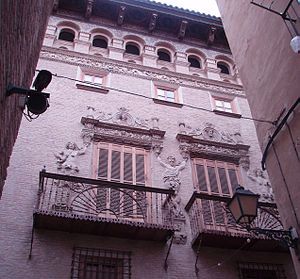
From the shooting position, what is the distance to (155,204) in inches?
403

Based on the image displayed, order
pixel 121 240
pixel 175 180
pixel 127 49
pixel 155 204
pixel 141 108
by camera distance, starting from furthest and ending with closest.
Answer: pixel 127 49, pixel 141 108, pixel 175 180, pixel 155 204, pixel 121 240

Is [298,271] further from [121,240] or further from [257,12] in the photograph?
[257,12]

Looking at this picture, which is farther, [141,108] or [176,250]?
[141,108]

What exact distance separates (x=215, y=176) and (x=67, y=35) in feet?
24.6

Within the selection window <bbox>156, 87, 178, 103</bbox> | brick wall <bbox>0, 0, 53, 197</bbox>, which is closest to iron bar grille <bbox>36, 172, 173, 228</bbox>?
brick wall <bbox>0, 0, 53, 197</bbox>

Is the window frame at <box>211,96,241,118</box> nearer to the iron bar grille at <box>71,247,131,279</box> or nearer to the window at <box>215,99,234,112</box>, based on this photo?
the window at <box>215,99,234,112</box>

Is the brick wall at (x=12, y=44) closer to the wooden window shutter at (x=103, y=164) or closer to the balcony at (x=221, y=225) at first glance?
the wooden window shutter at (x=103, y=164)

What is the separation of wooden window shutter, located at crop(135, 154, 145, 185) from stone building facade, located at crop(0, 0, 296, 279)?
0.12 ft

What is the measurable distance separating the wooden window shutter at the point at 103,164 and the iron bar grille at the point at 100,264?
2.13 m

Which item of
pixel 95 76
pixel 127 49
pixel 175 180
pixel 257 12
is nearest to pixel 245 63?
pixel 257 12

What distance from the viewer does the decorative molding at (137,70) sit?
13758 millimetres

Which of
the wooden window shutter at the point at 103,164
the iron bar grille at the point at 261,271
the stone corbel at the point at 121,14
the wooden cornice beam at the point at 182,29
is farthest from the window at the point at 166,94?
the iron bar grille at the point at 261,271

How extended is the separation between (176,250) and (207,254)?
2.51 ft

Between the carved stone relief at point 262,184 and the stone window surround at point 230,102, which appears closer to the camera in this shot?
the carved stone relief at point 262,184
